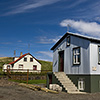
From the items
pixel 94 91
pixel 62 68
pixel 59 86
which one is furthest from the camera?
pixel 62 68

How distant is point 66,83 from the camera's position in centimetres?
1488

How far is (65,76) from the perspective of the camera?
16203 mm

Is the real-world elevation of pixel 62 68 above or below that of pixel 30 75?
above

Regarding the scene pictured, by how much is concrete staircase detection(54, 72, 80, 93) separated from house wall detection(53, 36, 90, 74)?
29.0 inches

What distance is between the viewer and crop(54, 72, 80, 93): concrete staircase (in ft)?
45.4

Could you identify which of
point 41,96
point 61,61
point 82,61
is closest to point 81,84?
point 82,61

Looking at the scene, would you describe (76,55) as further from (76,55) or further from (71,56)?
(71,56)

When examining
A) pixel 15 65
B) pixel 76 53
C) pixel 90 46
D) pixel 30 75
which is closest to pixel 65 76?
pixel 76 53

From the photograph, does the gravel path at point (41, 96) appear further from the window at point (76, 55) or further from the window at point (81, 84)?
the window at point (76, 55)

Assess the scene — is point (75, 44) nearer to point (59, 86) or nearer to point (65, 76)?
point (65, 76)

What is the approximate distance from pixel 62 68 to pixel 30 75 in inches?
568

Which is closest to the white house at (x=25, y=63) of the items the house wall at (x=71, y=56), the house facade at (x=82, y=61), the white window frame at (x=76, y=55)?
the house wall at (x=71, y=56)

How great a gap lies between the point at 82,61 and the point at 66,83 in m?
2.67

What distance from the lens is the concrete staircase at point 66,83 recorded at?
1384 cm
